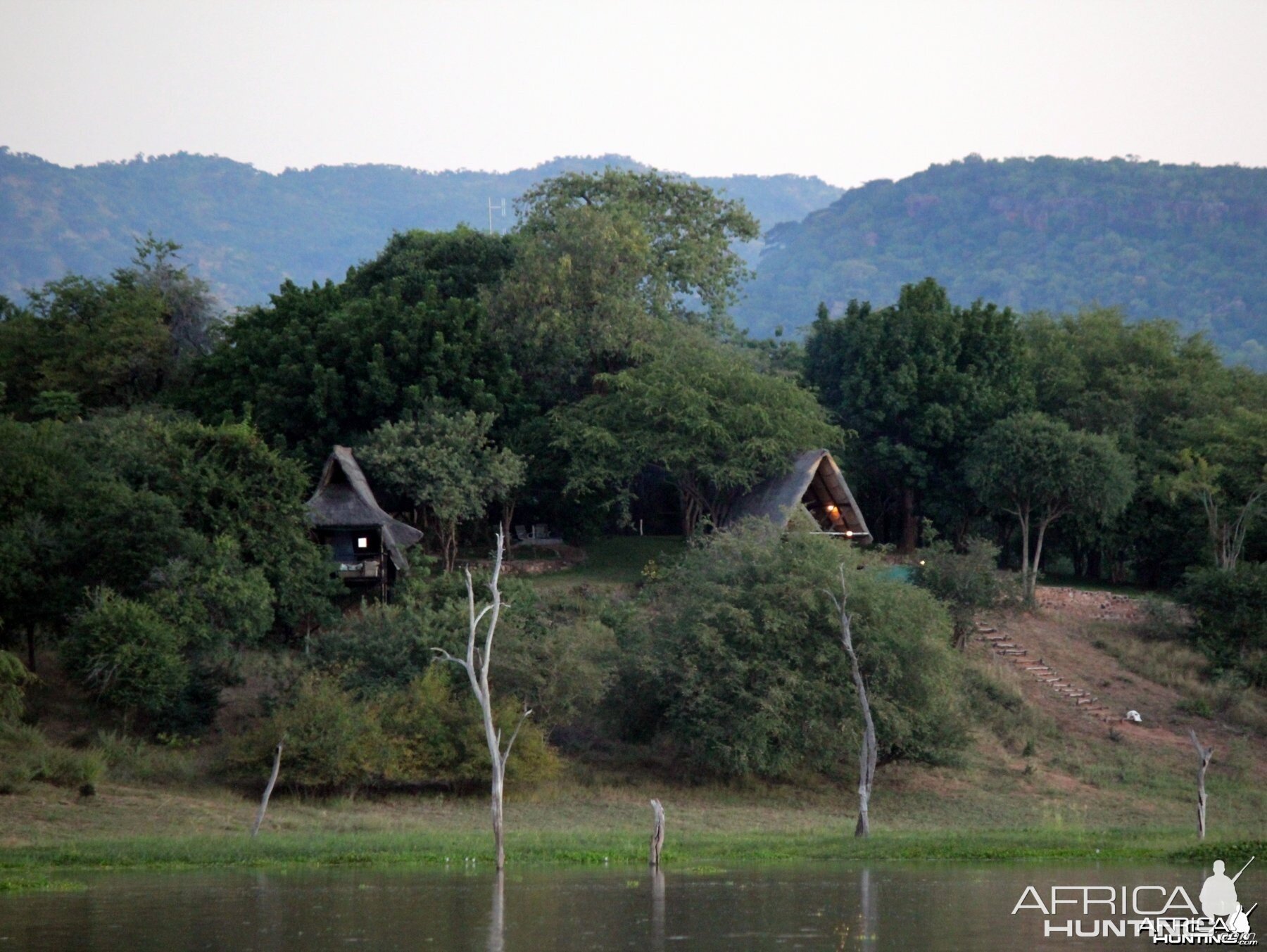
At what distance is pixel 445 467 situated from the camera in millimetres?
43500

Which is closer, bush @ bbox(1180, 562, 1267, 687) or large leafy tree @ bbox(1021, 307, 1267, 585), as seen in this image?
bush @ bbox(1180, 562, 1267, 687)

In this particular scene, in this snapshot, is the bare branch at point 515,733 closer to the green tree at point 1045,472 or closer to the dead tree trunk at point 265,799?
the dead tree trunk at point 265,799

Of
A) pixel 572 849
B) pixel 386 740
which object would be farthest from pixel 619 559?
pixel 572 849

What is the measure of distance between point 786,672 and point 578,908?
14.6 metres

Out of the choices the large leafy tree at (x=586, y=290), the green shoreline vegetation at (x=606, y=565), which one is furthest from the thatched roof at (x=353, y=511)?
the large leafy tree at (x=586, y=290)

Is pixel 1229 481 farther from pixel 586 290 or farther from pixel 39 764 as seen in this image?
pixel 39 764

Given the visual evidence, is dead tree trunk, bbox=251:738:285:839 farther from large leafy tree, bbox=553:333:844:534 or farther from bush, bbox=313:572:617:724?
large leafy tree, bbox=553:333:844:534

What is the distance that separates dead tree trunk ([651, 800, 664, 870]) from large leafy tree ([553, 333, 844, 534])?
20.3m

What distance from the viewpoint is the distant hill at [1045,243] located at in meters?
134

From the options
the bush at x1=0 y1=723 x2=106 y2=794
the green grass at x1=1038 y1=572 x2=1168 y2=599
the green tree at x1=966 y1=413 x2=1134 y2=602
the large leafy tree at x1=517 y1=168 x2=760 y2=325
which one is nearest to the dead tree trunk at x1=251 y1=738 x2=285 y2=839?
the bush at x1=0 y1=723 x2=106 y2=794

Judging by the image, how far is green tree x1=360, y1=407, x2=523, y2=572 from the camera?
142 ft

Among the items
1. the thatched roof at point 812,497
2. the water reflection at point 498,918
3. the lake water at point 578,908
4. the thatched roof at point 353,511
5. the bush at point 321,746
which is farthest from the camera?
the thatched roof at point 812,497

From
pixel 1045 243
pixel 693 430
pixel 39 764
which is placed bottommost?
pixel 39 764
